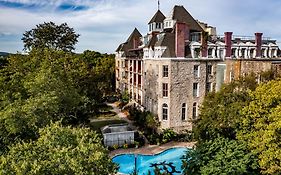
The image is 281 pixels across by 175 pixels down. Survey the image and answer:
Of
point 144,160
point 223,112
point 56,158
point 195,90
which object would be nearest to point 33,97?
A: point 144,160

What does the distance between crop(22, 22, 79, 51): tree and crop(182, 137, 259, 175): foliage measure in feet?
86.8

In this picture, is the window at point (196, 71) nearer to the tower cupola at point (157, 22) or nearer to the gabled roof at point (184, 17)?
the gabled roof at point (184, 17)

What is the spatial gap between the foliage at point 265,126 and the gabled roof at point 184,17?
18.7 metres

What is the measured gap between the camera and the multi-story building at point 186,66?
107 ft

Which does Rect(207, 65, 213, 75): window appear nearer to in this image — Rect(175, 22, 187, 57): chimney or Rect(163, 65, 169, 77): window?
Rect(175, 22, 187, 57): chimney

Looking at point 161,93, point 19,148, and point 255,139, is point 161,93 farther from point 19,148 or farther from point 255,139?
point 19,148

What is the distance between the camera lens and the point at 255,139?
747 inches

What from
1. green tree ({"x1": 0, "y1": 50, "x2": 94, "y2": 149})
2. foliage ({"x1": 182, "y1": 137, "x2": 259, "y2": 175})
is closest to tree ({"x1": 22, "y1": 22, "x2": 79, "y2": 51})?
green tree ({"x1": 0, "y1": 50, "x2": 94, "y2": 149})

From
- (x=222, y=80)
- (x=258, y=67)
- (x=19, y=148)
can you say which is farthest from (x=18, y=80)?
(x=258, y=67)

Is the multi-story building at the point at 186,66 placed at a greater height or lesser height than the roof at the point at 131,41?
lesser

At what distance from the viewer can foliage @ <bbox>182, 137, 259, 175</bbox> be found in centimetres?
1748

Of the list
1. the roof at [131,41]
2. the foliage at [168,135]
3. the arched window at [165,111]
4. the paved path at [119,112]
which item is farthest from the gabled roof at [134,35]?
the foliage at [168,135]

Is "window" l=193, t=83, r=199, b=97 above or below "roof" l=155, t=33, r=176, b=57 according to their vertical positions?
below

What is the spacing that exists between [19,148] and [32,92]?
12428 millimetres
